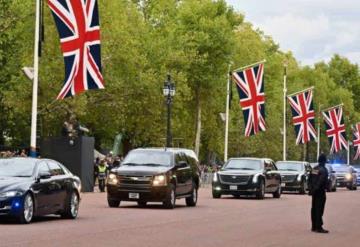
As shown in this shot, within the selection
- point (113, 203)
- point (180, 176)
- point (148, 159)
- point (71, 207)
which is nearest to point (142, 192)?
point (113, 203)

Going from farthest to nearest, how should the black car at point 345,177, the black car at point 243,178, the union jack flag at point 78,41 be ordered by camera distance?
the black car at point 345,177
the black car at point 243,178
the union jack flag at point 78,41

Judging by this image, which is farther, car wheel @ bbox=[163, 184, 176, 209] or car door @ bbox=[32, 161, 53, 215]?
car wheel @ bbox=[163, 184, 176, 209]

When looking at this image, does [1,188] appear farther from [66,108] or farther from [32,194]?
[66,108]

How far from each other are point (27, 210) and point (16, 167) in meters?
1.47

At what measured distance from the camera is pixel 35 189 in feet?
69.1

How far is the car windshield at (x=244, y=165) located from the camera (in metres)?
40.2

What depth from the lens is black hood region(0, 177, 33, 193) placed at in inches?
799

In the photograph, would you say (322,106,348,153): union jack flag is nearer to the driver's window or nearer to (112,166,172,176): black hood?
(112,166,172,176): black hood

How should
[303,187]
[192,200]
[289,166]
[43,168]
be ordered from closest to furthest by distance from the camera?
[43,168], [192,200], [303,187], [289,166]

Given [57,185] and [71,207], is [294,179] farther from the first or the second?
[57,185]

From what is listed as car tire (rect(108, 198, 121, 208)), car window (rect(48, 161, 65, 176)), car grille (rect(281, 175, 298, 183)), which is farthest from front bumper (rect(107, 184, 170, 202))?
car grille (rect(281, 175, 298, 183))

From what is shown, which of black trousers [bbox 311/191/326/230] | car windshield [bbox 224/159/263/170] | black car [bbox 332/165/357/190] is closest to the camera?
black trousers [bbox 311/191/326/230]

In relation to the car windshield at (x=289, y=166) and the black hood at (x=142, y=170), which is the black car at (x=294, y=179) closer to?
the car windshield at (x=289, y=166)

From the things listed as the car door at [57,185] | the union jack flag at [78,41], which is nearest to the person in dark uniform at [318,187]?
the car door at [57,185]
